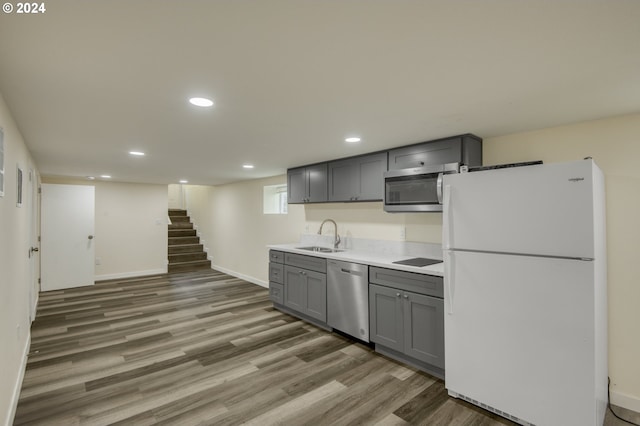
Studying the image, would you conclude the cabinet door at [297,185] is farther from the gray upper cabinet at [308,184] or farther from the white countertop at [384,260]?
the white countertop at [384,260]

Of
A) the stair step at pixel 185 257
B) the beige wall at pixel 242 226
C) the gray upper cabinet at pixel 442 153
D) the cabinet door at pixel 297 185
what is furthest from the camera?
the stair step at pixel 185 257

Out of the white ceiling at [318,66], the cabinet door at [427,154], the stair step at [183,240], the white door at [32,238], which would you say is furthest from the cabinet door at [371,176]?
the stair step at [183,240]

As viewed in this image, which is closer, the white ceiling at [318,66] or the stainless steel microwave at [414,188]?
the white ceiling at [318,66]

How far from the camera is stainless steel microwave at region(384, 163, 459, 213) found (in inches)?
113

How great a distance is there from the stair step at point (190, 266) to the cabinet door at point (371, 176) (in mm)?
5538

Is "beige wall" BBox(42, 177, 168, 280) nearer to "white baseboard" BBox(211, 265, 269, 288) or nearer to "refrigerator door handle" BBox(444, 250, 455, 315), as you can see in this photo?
"white baseboard" BBox(211, 265, 269, 288)

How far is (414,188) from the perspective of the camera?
3.08 meters

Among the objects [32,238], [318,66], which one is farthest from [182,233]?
[318,66]

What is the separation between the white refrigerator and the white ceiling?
21.4 inches

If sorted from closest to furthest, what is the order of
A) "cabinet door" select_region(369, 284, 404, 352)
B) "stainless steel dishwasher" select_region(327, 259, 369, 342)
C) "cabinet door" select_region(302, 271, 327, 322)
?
"cabinet door" select_region(369, 284, 404, 352) → "stainless steel dishwasher" select_region(327, 259, 369, 342) → "cabinet door" select_region(302, 271, 327, 322)

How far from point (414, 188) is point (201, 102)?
6.74 feet

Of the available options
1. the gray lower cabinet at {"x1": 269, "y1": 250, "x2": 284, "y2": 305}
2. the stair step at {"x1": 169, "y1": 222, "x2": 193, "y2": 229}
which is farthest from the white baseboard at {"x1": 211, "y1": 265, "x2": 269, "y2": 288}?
the stair step at {"x1": 169, "y1": 222, "x2": 193, "y2": 229}

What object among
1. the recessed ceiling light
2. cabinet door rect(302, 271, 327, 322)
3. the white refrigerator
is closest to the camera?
the white refrigerator

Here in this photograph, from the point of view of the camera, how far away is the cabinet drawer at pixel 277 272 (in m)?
4.49
